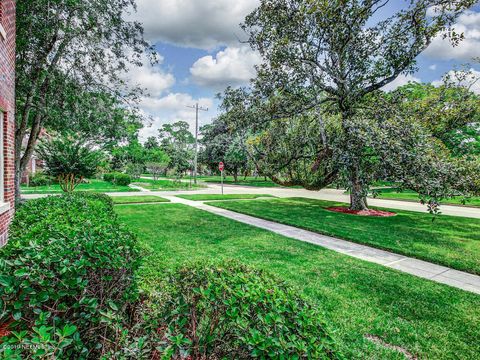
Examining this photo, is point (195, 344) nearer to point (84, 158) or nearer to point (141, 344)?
point (141, 344)

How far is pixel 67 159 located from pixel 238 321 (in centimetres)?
1408

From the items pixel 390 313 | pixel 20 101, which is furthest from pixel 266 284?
pixel 20 101

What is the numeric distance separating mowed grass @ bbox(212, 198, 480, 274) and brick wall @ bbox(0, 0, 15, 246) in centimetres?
728

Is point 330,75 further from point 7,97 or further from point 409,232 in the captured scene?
point 7,97

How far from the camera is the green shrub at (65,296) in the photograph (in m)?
1.43

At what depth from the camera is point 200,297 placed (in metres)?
1.85

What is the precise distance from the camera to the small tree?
12539 mm

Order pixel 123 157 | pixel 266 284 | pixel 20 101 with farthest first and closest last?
pixel 123 157
pixel 20 101
pixel 266 284

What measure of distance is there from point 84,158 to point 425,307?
14.4m

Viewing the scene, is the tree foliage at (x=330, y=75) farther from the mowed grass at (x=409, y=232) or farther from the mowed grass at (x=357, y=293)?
the mowed grass at (x=357, y=293)

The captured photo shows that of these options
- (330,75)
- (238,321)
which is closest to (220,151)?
(330,75)

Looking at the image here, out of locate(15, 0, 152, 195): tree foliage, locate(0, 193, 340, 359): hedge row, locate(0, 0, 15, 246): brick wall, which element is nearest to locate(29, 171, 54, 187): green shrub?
locate(15, 0, 152, 195): tree foliage

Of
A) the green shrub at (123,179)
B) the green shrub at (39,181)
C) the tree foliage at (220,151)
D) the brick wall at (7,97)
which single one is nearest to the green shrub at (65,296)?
the brick wall at (7,97)

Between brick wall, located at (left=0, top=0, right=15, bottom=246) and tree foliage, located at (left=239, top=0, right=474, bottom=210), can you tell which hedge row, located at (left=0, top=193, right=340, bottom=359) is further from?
tree foliage, located at (left=239, top=0, right=474, bottom=210)
